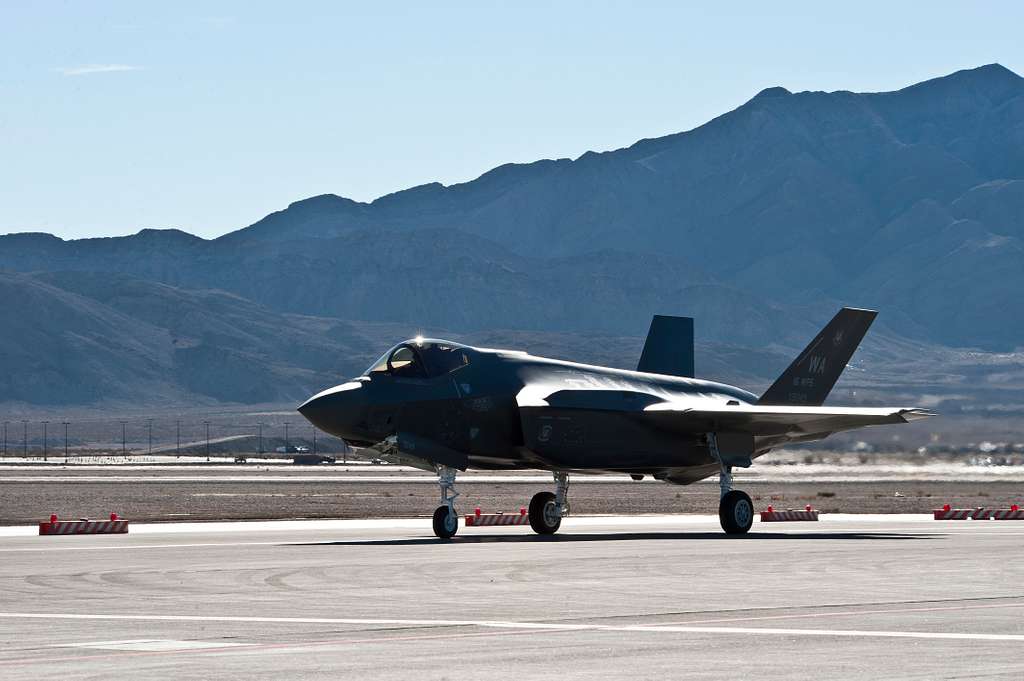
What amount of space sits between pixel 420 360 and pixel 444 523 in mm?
3419

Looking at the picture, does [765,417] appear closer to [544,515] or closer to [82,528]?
[544,515]

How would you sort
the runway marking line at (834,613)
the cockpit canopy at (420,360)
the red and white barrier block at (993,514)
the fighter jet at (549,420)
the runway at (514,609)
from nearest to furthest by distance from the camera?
the runway at (514,609) → the runway marking line at (834,613) → the fighter jet at (549,420) → the cockpit canopy at (420,360) → the red and white barrier block at (993,514)

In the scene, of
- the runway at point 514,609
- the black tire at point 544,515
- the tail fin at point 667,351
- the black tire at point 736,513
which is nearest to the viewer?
the runway at point 514,609

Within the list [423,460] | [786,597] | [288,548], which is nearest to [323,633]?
[786,597]

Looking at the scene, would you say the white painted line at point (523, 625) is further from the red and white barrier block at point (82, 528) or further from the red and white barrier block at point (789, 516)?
the red and white barrier block at point (789, 516)

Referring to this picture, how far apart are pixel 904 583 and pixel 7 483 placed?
73.1m

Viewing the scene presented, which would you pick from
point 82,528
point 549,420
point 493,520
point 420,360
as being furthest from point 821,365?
point 82,528

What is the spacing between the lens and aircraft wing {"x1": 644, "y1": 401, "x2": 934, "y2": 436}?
35.6m

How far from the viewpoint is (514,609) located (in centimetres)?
1838

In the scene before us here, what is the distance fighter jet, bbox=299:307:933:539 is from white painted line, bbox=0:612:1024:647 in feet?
49.8

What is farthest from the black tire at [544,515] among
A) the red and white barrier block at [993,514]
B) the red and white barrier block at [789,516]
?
the red and white barrier block at [993,514]

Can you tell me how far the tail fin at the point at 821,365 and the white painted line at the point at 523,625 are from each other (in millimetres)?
24611

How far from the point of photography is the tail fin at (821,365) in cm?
4112

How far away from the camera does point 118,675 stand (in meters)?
13.0
